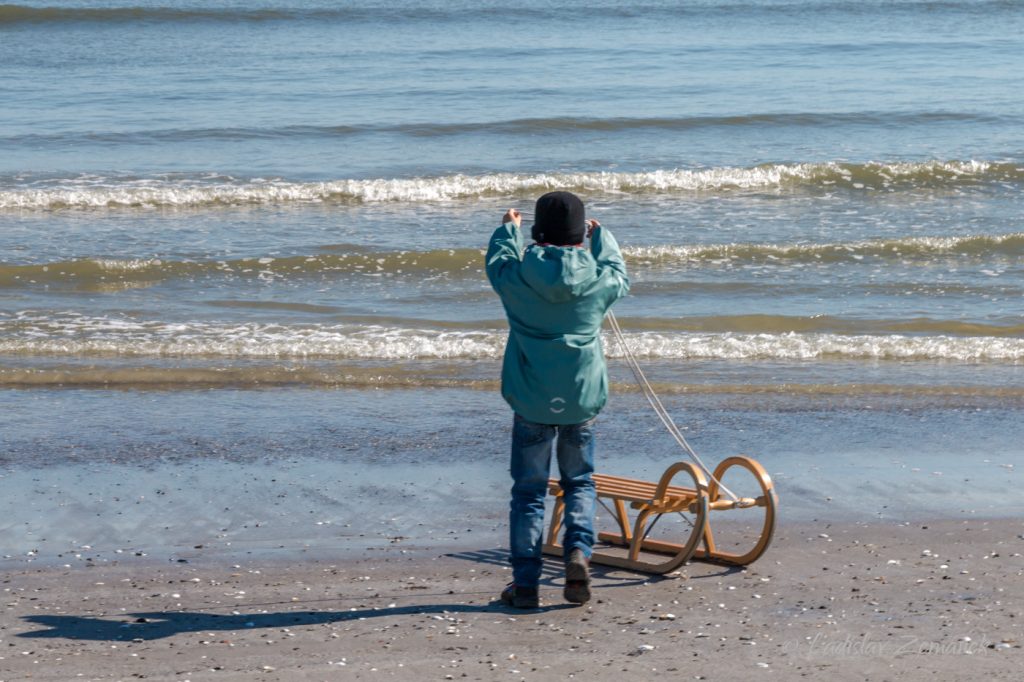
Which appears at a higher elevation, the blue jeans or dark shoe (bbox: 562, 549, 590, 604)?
the blue jeans

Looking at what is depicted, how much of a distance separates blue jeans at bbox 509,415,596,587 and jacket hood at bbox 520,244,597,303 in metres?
0.52

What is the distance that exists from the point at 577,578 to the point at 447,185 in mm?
12163

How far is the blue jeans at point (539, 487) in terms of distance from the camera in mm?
5441

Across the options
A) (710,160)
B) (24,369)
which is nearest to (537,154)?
(710,160)

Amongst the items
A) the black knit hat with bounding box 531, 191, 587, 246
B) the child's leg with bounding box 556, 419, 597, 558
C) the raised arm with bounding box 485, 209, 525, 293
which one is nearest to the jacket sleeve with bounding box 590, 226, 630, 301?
the black knit hat with bounding box 531, 191, 587, 246

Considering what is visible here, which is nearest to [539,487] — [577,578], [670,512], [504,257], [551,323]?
[577,578]

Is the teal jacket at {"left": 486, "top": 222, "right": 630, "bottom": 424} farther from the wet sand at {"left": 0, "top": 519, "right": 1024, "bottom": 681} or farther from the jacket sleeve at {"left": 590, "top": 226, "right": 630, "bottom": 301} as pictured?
the wet sand at {"left": 0, "top": 519, "right": 1024, "bottom": 681}

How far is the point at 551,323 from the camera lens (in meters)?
5.38

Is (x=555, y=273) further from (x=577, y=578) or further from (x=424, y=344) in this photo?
(x=424, y=344)

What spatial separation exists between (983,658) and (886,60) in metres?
25.8

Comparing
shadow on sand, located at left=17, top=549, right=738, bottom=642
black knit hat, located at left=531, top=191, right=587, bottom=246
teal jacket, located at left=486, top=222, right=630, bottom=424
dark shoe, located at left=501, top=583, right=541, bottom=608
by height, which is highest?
black knit hat, located at left=531, top=191, right=587, bottom=246

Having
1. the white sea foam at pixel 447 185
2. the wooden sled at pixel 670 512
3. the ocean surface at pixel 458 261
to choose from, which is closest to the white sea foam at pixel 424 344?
the ocean surface at pixel 458 261

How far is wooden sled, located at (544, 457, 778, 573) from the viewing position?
5812mm

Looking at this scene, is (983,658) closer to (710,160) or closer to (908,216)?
(908,216)
